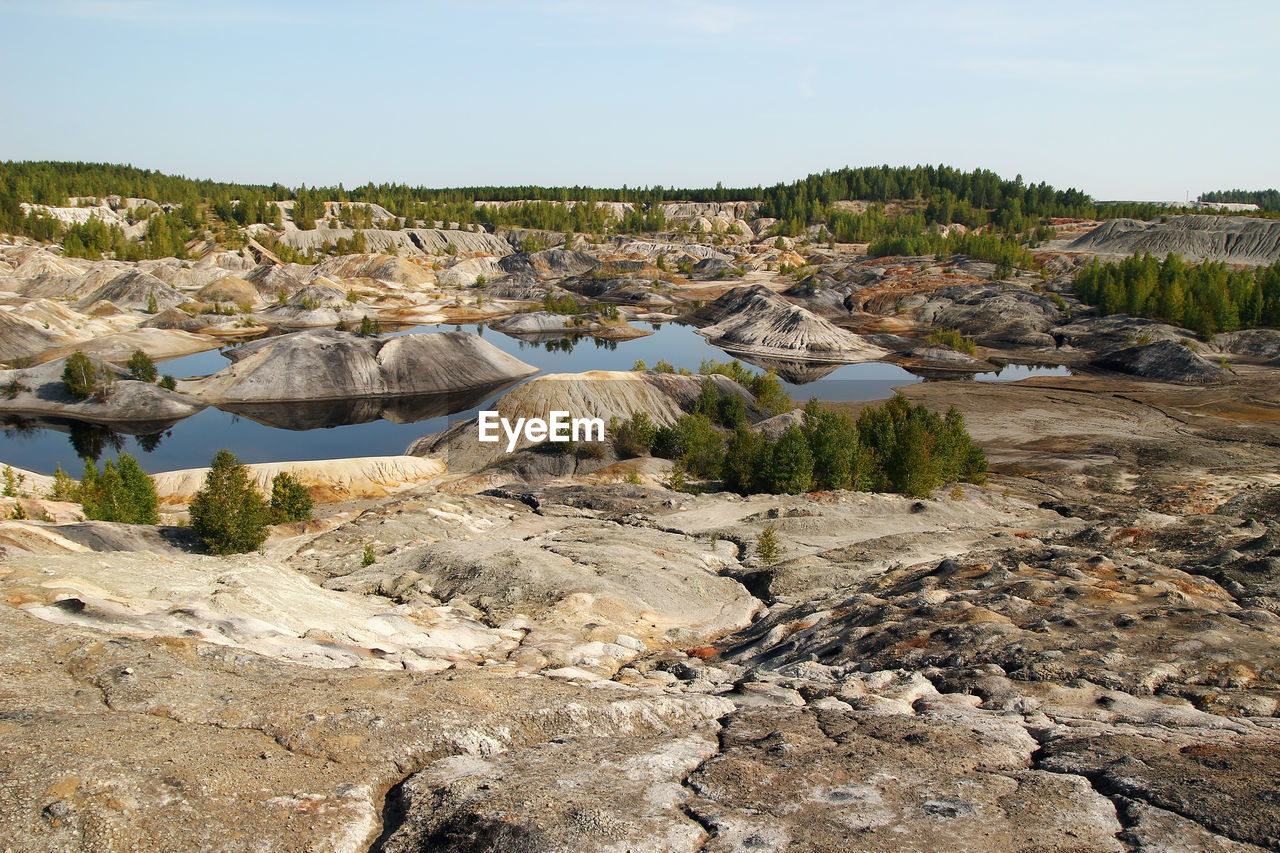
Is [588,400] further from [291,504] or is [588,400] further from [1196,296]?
[1196,296]

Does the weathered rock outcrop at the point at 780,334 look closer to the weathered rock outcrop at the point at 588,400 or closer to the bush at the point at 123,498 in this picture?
the weathered rock outcrop at the point at 588,400

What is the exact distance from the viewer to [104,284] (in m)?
103

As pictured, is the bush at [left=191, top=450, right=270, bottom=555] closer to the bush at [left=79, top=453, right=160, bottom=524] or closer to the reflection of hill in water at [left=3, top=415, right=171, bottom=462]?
the bush at [left=79, top=453, right=160, bottom=524]

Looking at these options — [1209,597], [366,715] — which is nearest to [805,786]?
[366,715]

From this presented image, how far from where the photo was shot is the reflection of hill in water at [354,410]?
2458 inches

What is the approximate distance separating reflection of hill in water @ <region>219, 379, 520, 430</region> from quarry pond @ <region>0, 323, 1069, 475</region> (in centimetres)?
15

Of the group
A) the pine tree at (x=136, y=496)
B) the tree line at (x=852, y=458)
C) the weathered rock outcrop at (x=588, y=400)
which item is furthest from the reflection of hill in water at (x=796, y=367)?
the pine tree at (x=136, y=496)

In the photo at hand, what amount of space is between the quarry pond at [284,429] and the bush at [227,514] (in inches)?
1137

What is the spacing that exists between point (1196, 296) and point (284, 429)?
92.8 m

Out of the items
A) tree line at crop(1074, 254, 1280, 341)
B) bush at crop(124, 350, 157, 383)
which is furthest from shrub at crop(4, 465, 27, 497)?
tree line at crop(1074, 254, 1280, 341)

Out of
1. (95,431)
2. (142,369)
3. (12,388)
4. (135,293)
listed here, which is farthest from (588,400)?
(135,293)

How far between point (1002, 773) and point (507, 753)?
19.9 ft

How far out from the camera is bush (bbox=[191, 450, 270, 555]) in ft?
A: 76.1

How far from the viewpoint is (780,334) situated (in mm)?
94750
